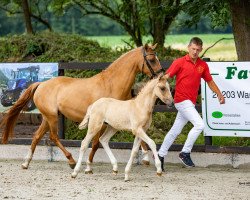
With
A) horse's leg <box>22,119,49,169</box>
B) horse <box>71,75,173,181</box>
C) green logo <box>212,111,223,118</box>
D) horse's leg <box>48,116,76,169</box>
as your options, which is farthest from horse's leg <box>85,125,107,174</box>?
green logo <box>212,111,223,118</box>

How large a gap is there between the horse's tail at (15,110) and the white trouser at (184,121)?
248cm

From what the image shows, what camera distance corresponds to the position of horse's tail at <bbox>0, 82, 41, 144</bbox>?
14023mm

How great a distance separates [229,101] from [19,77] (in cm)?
403

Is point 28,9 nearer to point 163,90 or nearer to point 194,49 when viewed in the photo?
point 194,49

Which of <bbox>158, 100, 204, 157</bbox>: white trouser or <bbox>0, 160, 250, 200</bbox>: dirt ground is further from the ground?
<bbox>158, 100, 204, 157</bbox>: white trouser

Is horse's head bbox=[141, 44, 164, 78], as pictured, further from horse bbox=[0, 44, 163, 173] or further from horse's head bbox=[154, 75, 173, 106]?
horse's head bbox=[154, 75, 173, 106]

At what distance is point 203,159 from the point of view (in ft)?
45.3

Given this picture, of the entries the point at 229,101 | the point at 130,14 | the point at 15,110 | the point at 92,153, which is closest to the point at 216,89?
the point at 229,101

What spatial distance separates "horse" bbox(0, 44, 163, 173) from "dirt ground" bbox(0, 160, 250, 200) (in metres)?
0.47

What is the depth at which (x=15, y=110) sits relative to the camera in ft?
46.8

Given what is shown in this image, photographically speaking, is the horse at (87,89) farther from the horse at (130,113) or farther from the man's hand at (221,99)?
the man's hand at (221,99)

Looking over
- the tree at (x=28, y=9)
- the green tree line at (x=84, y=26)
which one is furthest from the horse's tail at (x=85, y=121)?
the green tree line at (x=84, y=26)

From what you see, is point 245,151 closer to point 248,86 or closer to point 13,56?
point 248,86

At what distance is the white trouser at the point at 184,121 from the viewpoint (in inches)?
496
